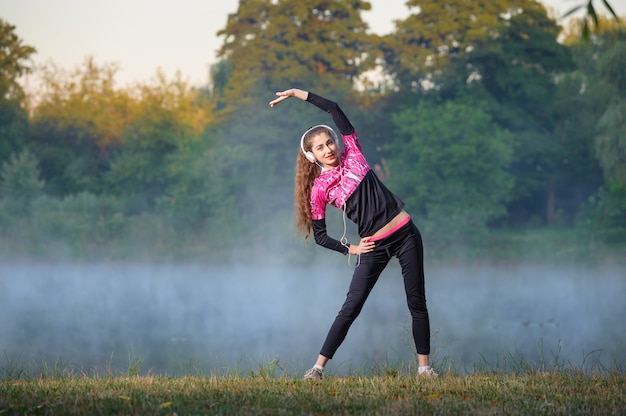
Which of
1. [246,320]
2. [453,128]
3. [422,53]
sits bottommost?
[246,320]

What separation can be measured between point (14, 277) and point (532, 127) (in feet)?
72.7

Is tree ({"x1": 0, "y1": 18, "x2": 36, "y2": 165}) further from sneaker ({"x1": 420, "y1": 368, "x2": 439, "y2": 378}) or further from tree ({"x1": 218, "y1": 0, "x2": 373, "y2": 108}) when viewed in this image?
sneaker ({"x1": 420, "y1": 368, "x2": 439, "y2": 378})

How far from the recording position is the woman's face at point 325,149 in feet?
19.2

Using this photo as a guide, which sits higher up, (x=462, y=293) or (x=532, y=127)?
(x=532, y=127)

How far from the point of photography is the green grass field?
4.63 m

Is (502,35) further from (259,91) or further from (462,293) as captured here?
(462,293)

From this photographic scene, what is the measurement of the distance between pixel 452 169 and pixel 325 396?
31875mm

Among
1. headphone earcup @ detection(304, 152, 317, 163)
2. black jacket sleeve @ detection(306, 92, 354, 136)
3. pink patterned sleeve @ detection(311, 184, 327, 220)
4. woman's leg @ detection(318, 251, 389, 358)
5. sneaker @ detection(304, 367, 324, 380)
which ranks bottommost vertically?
sneaker @ detection(304, 367, 324, 380)

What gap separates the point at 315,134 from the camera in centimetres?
589

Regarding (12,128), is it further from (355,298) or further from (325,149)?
(355,298)

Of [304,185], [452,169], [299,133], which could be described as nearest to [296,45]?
[299,133]

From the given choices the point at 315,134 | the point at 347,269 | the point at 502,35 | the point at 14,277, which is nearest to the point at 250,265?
the point at 347,269

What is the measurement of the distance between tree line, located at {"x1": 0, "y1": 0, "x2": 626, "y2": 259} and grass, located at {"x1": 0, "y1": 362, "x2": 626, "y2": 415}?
2992 centimetres

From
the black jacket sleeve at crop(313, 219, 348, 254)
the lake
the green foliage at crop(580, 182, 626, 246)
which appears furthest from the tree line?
the black jacket sleeve at crop(313, 219, 348, 254)
